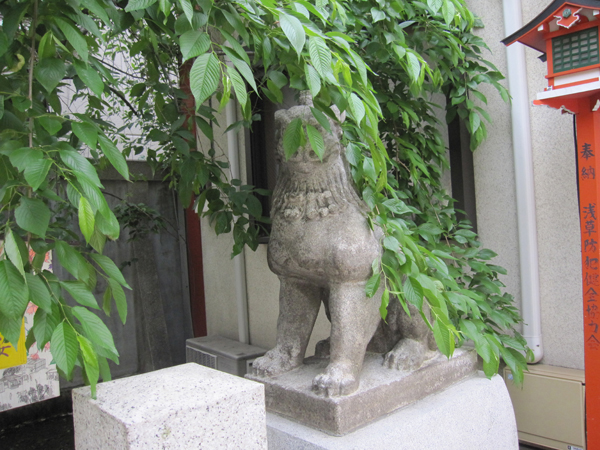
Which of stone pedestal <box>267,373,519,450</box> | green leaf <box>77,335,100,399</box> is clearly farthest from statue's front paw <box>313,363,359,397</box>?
green leaf <box>77,335,100,399</box>

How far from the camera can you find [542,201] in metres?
2.46

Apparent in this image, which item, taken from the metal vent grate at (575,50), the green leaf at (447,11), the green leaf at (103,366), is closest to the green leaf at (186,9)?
the green leaf at (103,366)

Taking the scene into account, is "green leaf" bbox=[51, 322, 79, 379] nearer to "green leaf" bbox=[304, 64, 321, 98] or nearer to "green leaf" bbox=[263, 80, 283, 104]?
"green leaf" bbox=[304, 64, 321, 98]

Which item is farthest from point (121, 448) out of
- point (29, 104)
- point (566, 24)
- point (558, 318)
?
point (558, 318)

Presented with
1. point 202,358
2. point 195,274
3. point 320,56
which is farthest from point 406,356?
point 195,274

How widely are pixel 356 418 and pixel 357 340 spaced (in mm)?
234

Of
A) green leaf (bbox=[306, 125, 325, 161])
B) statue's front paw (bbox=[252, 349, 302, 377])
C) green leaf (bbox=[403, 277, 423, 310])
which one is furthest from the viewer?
statue's front paw (bbox=[252, 349, 302, 377])

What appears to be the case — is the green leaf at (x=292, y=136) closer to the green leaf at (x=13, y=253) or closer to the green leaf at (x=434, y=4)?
the green leaf at (x=13, y=253)

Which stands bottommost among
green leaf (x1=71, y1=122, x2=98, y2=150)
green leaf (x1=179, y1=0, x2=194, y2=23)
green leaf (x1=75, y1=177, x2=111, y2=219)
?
green leaf (x1=75, y1=177, x2=111, y2=219)

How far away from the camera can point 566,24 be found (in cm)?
187

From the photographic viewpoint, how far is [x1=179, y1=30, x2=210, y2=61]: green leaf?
105 cm

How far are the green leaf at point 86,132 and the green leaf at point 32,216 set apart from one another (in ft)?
0.54

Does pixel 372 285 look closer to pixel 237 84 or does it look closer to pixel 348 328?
pixel 348 328

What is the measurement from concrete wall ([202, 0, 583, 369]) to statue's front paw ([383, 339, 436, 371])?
0.93 m
